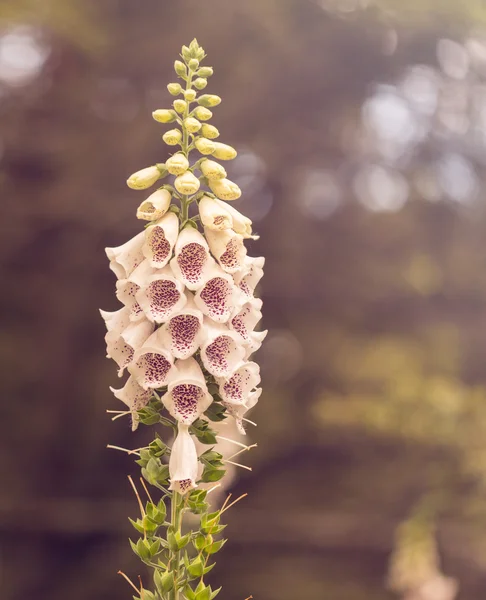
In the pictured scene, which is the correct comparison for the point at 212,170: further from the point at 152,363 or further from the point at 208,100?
the point at 152,363

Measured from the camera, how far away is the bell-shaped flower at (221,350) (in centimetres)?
71

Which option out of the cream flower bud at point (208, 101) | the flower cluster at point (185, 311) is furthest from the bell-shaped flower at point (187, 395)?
the cream flower bud at point (208, 101)

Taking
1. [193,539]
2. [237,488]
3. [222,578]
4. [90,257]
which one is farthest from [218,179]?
[222,578]

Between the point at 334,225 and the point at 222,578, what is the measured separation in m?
1.20

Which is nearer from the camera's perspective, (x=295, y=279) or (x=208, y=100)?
(x=208, y=100)

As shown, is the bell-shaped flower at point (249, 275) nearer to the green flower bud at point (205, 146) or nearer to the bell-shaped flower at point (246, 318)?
the bell-shaped flower at point (246, 318)

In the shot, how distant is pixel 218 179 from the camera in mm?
764

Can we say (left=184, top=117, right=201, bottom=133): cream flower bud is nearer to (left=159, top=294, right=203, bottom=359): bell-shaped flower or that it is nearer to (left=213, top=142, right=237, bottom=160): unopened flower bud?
(left=213, top=142, right=237, bottom=160): unopened flower bud

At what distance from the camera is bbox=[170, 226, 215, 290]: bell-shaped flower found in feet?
2.36

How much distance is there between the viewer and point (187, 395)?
71 cm

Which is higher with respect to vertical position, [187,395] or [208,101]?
[208,101]

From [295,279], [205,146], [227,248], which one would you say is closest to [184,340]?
[227,248]

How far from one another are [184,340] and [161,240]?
115 millimetres

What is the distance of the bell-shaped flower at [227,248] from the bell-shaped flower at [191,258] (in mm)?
10
